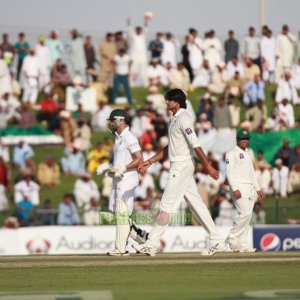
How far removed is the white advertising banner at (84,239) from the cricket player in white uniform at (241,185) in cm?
989

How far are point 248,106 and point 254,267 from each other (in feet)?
74.1

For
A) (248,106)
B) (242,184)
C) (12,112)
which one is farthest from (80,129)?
(242,184)

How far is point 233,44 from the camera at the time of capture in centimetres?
3866

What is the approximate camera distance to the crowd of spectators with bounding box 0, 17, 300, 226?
3078 cm

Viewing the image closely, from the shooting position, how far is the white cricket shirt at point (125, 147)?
16656mm

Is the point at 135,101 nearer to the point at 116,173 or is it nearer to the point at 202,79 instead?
the point at 202,79

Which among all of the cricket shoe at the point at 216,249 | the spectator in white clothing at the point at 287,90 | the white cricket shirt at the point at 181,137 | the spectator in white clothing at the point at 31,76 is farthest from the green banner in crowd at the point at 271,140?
the white cricket shirt at the point at 181,137

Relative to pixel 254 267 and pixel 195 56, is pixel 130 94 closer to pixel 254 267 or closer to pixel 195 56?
pixel 195 56

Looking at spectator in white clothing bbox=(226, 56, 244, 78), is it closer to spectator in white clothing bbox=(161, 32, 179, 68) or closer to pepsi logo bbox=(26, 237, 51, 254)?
spectator in white clothing bbox=(161, 32, 179, 68)

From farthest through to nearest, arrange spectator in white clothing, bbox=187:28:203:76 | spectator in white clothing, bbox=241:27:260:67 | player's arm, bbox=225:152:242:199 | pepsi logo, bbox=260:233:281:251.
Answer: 1. spectator in white clothing, bbox=241:27:260:67
2. spectator in white clothing, bbox=187:28:203:76
3. pepsi logo, bbox=260:233:281:251
4. player's arm, bbox=225:152:242:199

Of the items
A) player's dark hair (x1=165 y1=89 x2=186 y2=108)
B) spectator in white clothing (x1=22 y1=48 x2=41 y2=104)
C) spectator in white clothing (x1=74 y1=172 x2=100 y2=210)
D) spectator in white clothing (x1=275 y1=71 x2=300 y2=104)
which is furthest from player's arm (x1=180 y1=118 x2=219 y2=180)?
spectator in white clothing (x1=275 y1=71 x2=300 y2=104)

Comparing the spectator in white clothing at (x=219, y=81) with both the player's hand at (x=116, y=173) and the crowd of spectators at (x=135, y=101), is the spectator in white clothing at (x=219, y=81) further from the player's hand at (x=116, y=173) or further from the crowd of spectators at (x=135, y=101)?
the player's hand at (x=116, y=173)

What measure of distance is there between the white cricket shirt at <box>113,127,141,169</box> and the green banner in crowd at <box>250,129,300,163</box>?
55.2 feet

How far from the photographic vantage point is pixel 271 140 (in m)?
34.2
